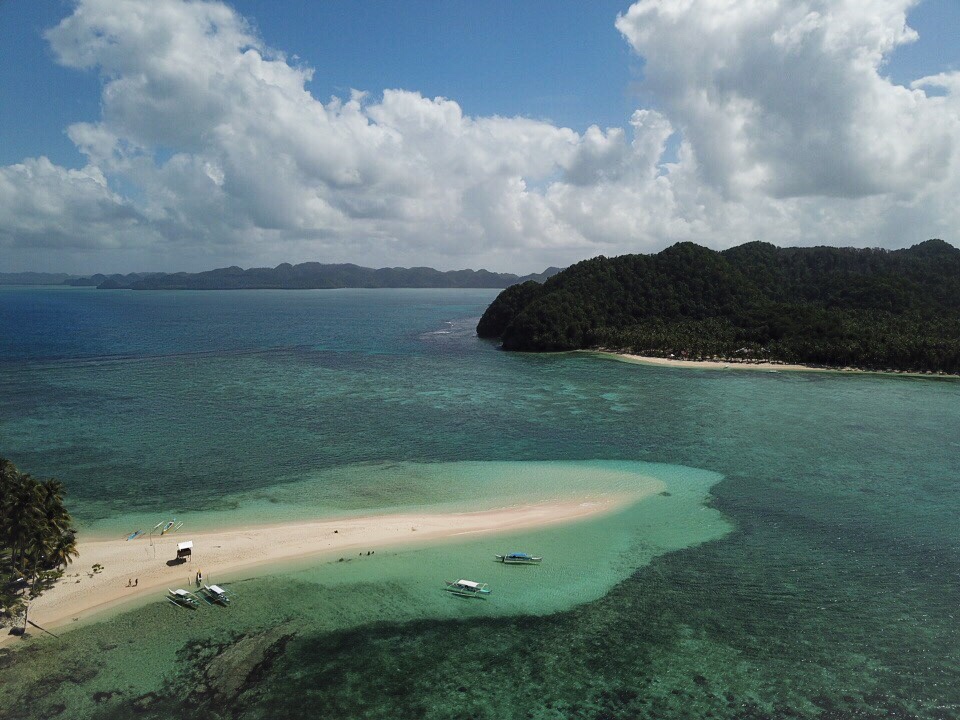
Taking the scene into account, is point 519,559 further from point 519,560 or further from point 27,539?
point 27,539

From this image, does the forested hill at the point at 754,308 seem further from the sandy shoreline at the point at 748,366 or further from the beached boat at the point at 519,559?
the beached boat at the point at 519,559

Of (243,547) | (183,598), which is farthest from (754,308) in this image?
(183,598)

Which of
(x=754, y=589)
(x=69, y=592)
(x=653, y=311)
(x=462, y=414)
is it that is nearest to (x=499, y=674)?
(x=754, y=589)

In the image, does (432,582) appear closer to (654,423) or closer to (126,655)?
(126,655)

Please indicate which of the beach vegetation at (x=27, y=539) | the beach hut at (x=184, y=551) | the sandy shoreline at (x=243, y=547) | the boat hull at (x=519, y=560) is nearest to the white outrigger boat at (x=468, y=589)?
the boat hull at (x=519, y=560)

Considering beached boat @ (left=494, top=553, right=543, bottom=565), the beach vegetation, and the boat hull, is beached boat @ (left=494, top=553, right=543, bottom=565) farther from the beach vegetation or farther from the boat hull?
the beach vegetation

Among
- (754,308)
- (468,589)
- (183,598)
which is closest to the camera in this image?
(183,598)
